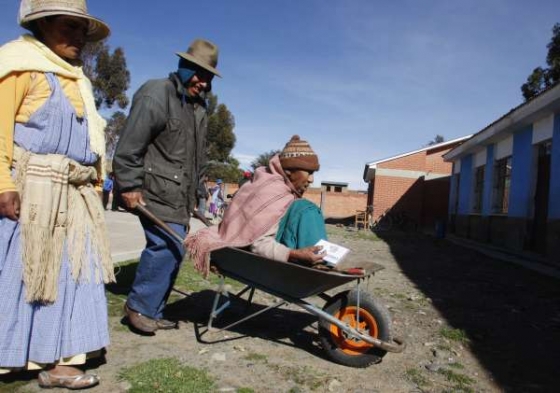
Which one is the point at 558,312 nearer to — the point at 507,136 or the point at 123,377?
the point at 123,377

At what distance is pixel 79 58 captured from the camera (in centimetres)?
249

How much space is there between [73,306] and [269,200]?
1.32 metres

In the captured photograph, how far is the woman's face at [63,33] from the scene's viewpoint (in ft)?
7.57

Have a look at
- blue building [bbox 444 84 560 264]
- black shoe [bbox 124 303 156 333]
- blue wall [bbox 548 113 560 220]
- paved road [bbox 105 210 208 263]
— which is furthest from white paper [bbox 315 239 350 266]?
blue wall [bbox 548 113 560 220]

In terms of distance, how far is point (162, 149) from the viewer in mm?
3213

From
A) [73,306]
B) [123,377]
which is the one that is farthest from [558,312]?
[73,306]

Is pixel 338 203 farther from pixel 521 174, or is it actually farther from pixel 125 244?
pixel 125 244

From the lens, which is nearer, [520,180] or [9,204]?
[9,204]

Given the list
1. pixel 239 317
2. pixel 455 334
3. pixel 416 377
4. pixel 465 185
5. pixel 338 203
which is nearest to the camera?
pixel 416 377

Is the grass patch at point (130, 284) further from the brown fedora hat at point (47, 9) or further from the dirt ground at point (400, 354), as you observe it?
the brown fedora hat at point (47, 9)

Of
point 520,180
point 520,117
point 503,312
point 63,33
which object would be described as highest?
point 520,117

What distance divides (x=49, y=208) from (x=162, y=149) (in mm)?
1105

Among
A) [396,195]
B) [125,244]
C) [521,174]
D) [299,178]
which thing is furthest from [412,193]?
[299,178]

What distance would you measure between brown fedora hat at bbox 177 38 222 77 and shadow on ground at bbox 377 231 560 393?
2.79m
